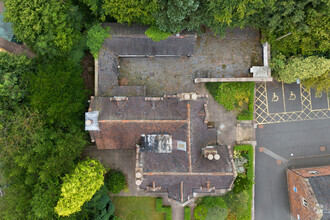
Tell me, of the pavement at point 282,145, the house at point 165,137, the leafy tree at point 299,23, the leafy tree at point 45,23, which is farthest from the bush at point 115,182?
the leafy tree at point 299,23

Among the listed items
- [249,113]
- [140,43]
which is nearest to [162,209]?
[249,113]

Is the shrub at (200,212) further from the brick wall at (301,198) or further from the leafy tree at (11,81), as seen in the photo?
the leafy tree at (11,81)

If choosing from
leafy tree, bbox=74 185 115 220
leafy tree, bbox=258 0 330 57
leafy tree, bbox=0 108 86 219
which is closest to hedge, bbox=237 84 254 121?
leafy tree, bbox=258 0 330 57

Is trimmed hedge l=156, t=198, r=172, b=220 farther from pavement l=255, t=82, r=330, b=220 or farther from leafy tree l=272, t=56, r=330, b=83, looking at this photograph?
leafy tree l=272, t=56, r=330, b=83

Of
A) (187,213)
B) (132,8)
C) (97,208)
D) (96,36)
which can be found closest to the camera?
(132,8)

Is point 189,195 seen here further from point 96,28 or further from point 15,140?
point 96,28

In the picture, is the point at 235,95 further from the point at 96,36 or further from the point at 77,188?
the point at 77,188

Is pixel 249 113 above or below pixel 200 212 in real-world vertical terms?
above
